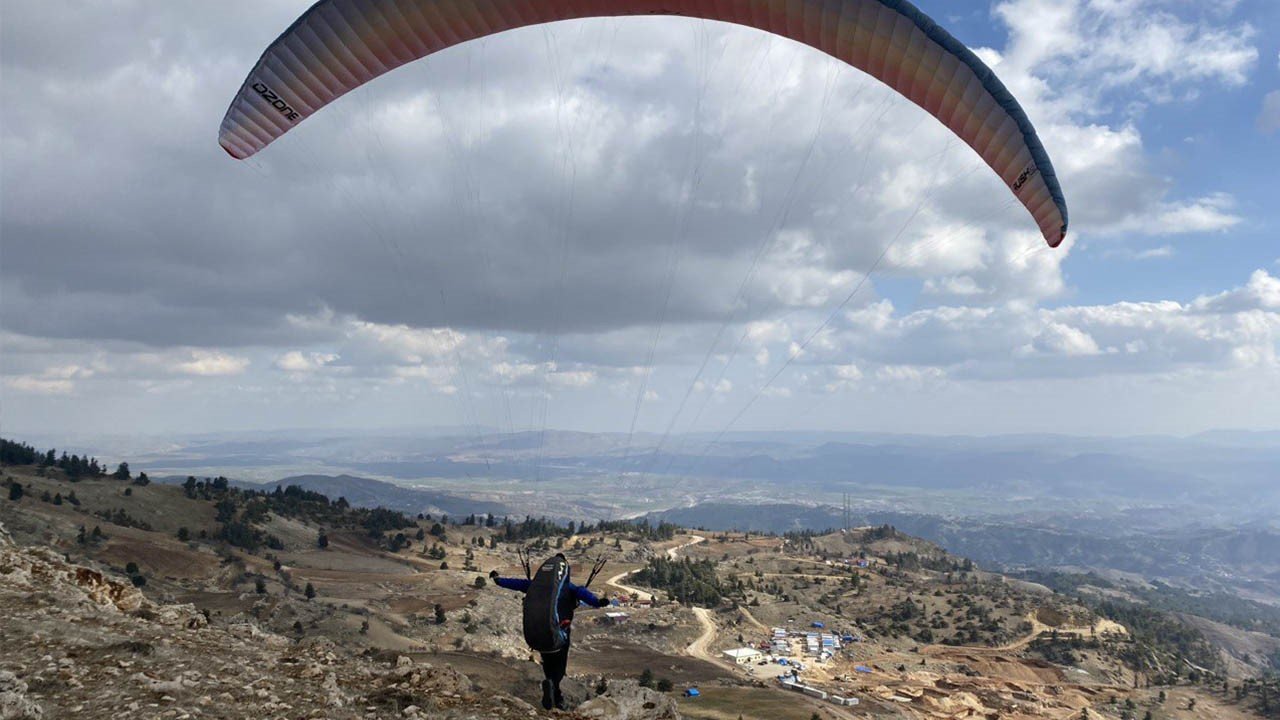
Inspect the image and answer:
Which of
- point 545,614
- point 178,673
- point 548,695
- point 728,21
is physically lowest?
point 548,695

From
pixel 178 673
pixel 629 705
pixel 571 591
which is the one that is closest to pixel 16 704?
pixel 178 673

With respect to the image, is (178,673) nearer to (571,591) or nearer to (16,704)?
(16,704)

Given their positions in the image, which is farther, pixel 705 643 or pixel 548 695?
pixel 705 643

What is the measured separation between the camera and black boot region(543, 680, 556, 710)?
1157 cm

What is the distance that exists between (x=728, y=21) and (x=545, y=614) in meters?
12.3

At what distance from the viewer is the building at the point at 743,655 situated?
4575 centimetres

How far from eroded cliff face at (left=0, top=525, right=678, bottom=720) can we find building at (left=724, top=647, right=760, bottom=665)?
113 ft

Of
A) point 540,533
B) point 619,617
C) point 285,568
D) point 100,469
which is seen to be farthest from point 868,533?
point 100,469

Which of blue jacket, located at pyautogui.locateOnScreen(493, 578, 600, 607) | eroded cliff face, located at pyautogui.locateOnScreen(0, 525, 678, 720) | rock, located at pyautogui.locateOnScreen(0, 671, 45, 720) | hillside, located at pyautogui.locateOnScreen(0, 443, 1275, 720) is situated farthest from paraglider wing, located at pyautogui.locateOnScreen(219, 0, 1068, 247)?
rock, located at pyautogui.locateOnScreen(0, 671, 45, 720)

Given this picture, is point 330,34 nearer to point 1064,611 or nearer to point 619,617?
point 619,617

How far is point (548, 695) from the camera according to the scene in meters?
11.7

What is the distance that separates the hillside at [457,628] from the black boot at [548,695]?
0.59m

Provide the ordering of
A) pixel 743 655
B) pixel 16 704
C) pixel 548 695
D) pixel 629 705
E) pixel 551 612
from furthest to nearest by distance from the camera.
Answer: pixel 743 655 → pixel 629 705 → pixel 548 695 → pixel 551 612 → pixel 16 704

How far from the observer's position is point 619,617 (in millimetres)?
51812
